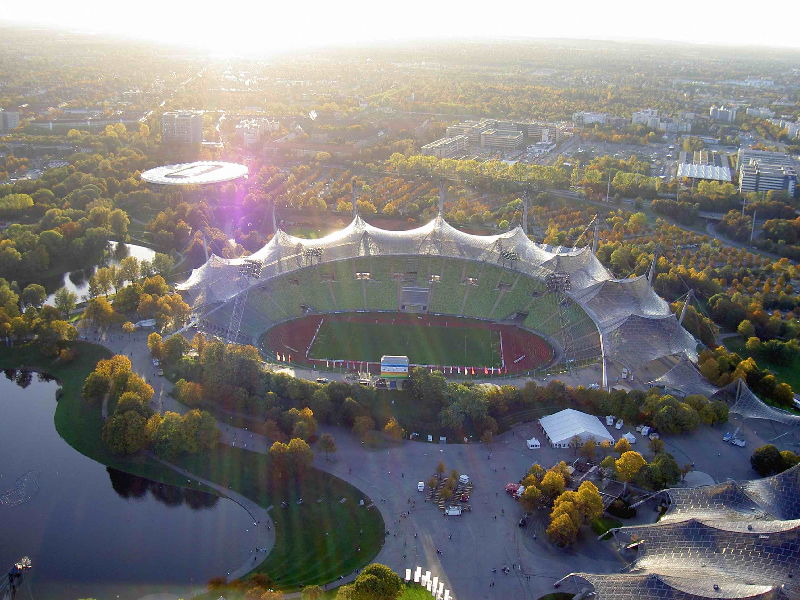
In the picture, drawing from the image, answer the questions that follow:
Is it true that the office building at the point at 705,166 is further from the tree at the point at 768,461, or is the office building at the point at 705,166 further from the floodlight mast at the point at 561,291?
the tree at the point at 768,461

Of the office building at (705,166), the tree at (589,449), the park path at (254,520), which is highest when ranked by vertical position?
the office building at (705,166)

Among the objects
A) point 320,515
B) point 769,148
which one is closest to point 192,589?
point 320,515

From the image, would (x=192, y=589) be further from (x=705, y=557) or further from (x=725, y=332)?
(x=725, y=332)

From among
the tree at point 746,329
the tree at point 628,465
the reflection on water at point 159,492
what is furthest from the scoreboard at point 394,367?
the tree at point 746,329

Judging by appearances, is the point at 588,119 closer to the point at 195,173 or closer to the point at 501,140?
the point at 501,140

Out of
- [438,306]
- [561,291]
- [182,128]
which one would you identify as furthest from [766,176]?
[182,128]

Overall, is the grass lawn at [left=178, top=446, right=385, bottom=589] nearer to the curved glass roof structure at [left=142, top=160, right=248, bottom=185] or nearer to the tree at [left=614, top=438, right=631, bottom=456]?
the tree at [left=614, top=438, right=631, bottom=456]
